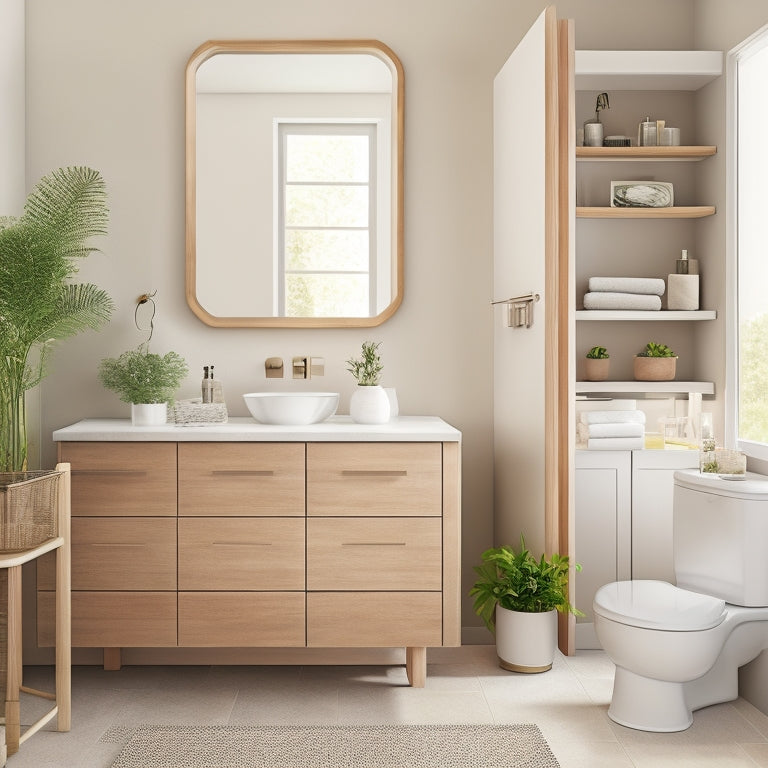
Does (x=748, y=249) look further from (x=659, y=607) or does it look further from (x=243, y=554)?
(x=243, y=554)

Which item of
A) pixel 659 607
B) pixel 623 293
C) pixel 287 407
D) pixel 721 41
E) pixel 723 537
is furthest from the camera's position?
pixel 623 293

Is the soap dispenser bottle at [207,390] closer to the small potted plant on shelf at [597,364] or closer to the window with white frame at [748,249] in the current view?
the small potted plant on shelf at [597,364]

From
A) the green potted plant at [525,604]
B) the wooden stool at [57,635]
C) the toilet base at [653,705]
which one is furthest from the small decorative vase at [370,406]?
the toilet base at [653,705]

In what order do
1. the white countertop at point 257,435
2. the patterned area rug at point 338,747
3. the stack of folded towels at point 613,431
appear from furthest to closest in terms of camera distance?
the stack of folded towels at point 613,431, the white countertop at point 257,435, the patterned area rug at point 338,747

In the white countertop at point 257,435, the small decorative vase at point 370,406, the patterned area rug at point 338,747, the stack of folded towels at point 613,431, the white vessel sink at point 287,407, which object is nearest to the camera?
the patterned area rug at point 338,747

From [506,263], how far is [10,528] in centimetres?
191

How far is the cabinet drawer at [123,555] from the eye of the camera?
264 centimetres

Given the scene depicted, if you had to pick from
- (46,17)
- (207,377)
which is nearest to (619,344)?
(207,377)

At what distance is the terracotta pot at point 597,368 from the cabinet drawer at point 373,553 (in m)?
0.95

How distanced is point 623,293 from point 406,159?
0.99 meters

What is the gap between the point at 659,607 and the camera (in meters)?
2.35

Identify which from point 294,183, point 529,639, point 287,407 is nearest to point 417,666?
point 529,639

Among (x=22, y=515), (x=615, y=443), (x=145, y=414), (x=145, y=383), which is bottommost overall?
(x=22, y=515)

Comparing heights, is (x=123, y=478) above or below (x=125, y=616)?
above
